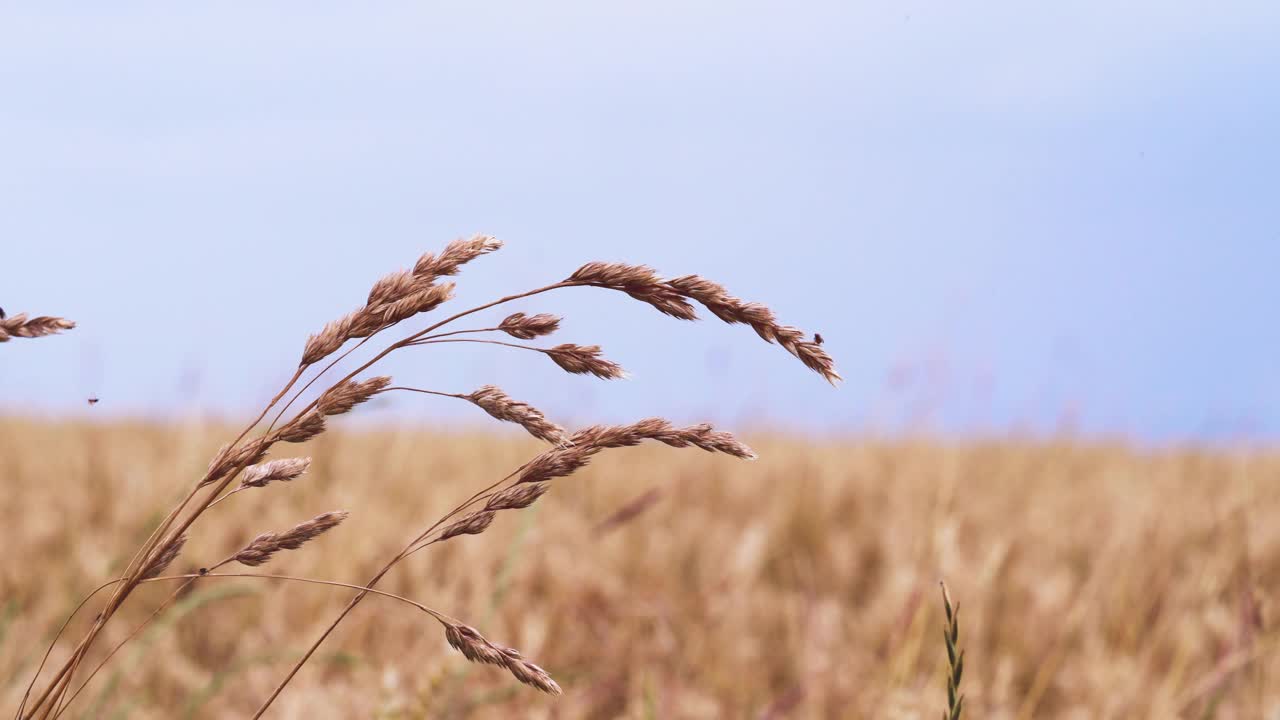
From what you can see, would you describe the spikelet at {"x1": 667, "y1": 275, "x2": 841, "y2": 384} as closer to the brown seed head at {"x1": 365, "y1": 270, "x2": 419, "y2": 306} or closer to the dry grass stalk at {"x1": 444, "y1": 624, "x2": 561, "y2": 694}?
the brown seed head at {"x1": 365, "y1": 270, "x2": 419, "y2": 306}

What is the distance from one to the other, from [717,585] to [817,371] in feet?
9.10

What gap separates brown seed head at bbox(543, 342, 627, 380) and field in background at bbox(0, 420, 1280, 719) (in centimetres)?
89

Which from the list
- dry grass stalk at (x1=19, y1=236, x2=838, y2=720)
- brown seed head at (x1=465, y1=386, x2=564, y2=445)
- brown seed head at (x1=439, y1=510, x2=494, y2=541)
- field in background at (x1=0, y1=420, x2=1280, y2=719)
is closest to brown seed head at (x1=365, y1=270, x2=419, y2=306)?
dry grass stalk at (x1=19, y1=236, x2=838, y2=720)

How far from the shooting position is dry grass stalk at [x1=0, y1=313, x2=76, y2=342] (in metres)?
0.94

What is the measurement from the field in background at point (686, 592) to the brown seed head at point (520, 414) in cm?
87

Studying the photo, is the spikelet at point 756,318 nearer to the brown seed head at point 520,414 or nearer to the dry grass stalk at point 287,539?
the brown seed head at point 520,414

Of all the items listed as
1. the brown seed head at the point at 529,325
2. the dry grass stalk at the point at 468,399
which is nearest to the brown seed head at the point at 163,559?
the dry grass stalk at the point at 468,399

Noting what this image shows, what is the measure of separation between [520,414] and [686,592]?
292cm

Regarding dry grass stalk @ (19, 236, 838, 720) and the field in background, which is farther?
the field in background

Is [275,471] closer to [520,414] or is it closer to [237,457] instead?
[237,457]

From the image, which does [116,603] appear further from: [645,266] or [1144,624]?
[1144,624]

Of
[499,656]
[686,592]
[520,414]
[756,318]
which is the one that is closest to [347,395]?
[520,414]

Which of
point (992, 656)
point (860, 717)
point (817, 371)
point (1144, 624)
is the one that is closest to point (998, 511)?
point (1144, 624)

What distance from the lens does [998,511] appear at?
5.14 metres
